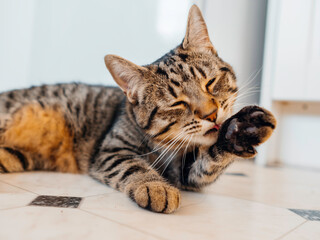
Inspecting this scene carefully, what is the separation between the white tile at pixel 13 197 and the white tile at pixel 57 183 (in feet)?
0.16

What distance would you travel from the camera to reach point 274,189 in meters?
1.60

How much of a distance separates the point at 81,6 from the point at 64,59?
40 centimetres

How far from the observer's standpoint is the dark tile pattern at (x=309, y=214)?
1068 mm

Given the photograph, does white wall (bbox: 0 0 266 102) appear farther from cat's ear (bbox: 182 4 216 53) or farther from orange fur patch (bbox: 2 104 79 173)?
cat's ear (bbox: 182 4 216 53)

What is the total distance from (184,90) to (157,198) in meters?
0.49

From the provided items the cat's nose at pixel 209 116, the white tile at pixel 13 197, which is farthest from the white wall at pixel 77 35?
the cat's nose at pixel 209 116

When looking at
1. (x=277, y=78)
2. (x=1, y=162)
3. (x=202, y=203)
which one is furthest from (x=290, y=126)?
(x=1, y=162)

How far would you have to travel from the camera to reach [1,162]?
57.9 inches

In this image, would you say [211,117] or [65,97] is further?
[65,97]

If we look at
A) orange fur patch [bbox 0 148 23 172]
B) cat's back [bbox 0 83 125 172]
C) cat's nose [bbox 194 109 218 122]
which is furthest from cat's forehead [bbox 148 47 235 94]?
orange fur patch [bbox 0 148 23 172]

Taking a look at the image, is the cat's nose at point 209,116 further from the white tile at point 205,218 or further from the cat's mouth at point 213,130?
the white tile at point 205,218

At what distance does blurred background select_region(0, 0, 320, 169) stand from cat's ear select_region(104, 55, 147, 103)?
29.4 inches

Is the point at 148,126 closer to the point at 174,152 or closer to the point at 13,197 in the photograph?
the point at 174,152

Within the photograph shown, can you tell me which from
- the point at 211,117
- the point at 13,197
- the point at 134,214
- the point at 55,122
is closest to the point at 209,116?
the point at 211,117
